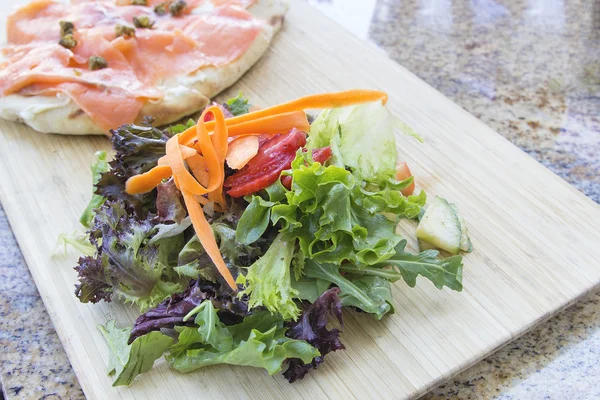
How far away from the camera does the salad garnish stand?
197 centimetres

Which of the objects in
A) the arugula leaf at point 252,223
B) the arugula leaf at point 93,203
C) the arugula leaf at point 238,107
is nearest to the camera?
the arugula leaf at point 252,223

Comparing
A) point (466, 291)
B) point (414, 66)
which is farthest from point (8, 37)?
point (466, 291)

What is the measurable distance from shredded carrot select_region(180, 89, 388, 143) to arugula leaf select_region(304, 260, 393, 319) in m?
0.60

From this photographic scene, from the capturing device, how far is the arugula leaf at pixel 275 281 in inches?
76.2

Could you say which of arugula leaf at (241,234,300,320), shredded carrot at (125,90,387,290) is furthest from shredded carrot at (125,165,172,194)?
arugula leaf at (241,234,300,320)

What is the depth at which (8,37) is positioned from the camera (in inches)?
135

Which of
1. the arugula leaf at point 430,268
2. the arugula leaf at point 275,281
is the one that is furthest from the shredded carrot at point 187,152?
the arugula leaf at point 430,268

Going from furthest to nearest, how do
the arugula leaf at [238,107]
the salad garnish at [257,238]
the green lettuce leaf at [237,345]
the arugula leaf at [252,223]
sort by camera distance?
the arugula leaf at [238,107]
the arugula leaf at [252,223]
the salad garnish at [257,238]
the green lettuce leaf at [237,345]

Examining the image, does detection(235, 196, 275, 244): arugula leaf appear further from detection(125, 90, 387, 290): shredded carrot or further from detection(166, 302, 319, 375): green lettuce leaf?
detection(166, 302, 319, 375): green lettuce leaf

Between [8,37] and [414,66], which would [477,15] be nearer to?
[414,66]

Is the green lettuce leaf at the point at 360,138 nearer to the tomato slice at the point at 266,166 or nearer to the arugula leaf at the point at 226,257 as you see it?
the tomato slice at the point at 266,166

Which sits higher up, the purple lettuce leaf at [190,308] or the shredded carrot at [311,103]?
the shredded carrot at [311,103]

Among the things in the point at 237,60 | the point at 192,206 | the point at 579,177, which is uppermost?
the point at 192,206

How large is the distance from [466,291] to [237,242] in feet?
2.79
